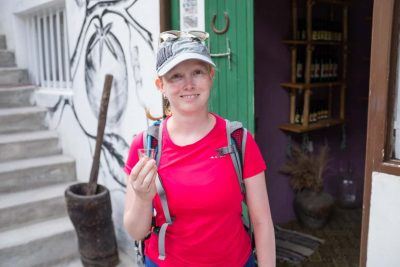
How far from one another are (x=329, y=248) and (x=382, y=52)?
3.00 metres

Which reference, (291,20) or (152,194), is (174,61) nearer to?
(152,194)

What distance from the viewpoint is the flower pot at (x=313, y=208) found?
4.56 m

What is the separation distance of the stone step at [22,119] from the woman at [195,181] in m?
4.02

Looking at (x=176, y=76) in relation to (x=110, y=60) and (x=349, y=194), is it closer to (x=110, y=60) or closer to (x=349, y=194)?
(x=110, y=60)

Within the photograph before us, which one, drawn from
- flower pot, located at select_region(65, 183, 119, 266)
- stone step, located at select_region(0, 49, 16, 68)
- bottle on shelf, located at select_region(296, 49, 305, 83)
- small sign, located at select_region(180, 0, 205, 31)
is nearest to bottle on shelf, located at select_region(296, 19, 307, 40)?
bottle on shelf, located at select_region(296, 49, 305, 83)

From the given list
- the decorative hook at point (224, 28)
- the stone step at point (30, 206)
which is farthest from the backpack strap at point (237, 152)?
the stone step at point (30, 206)

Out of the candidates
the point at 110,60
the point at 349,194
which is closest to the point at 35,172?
the point at 110,60

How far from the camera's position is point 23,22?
19.3ft

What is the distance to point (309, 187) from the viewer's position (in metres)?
4.69

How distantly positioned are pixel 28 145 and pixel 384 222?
4209 millimetres

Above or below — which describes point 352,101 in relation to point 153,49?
below

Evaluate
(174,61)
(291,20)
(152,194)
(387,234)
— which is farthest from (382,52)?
(291,20)

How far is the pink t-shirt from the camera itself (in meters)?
1.49

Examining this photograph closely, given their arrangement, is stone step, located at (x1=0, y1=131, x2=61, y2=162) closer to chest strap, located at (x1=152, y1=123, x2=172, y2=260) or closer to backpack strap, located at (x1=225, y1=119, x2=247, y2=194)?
chest strap, located at (x1=152, y1=123, x2=172, y2=260)
